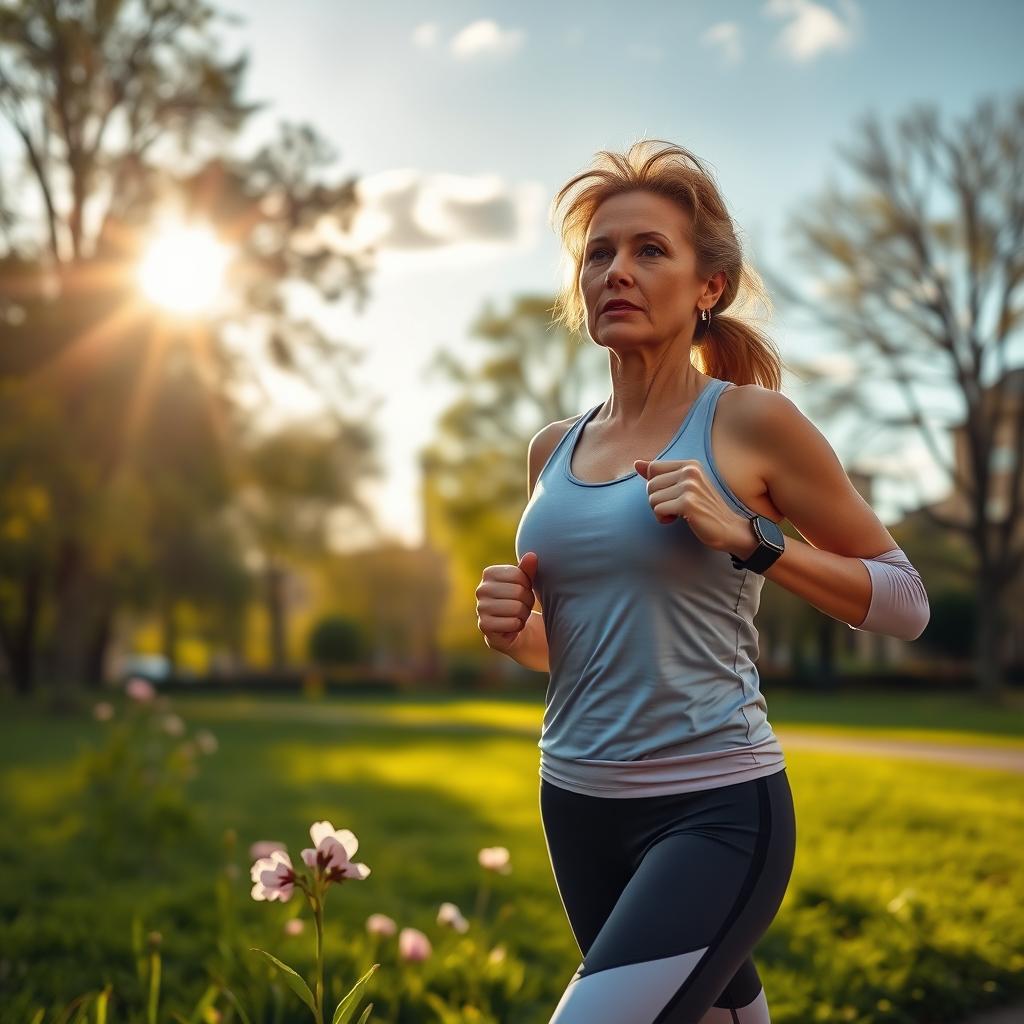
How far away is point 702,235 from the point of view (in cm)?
232

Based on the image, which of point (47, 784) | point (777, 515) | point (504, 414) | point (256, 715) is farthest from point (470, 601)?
point (777, 515)

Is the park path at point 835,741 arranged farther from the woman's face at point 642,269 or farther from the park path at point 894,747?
the woman's face at point 642,269

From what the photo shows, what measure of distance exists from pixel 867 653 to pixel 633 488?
66.8 m

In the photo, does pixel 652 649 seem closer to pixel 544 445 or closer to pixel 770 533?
pixel 770 533

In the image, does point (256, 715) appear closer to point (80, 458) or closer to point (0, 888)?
point (80, 458)

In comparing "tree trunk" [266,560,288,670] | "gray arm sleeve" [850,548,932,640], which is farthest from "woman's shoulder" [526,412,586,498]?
"tree trunk" [266,560,288,670]

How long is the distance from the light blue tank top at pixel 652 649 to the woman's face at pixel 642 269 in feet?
0.65

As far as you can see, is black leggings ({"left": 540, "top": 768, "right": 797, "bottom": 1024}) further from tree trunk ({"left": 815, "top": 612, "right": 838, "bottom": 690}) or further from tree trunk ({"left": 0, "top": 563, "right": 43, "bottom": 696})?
tree trunk ({"left": 815, "top": 612, "right": 838, "bottom": 690})

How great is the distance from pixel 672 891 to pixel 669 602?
0.48 meters

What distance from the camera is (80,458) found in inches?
882

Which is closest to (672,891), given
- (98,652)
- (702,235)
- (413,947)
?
(702,235)

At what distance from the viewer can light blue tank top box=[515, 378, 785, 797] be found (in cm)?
204

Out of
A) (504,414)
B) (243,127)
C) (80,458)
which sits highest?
(243,127)

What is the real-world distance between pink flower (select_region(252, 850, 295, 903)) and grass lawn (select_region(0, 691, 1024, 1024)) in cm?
169
